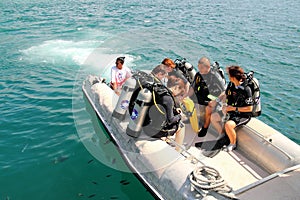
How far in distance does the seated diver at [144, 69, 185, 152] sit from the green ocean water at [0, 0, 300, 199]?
3.40ft

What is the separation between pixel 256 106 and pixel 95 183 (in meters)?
3.03

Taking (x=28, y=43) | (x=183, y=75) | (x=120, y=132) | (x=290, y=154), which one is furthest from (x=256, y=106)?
(x=28, y=43)

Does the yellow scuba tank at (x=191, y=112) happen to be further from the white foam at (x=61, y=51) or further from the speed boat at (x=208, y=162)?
the white foam at (x=61, y=51)

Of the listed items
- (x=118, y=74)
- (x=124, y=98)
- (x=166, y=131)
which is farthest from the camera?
(x=118, y=74)

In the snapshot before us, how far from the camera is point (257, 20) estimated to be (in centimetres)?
1694

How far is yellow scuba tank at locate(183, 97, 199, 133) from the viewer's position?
4.93 metres

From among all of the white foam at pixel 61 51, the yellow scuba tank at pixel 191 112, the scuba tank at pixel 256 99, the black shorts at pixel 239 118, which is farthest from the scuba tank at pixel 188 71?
the white foam at pixel 61 51

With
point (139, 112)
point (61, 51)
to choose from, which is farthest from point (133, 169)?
point (61, 51)

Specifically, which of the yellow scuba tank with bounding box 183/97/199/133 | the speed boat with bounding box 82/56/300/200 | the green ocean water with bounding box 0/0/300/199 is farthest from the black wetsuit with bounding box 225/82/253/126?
the green ocean water with bounding box 0/0/300/199

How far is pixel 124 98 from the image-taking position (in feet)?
16.2

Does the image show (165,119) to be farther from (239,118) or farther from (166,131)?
(239,118)

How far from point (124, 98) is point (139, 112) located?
0.80 m

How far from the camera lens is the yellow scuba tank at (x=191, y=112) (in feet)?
16.2

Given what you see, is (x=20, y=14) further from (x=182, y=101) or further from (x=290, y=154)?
(x=290, y=154)
